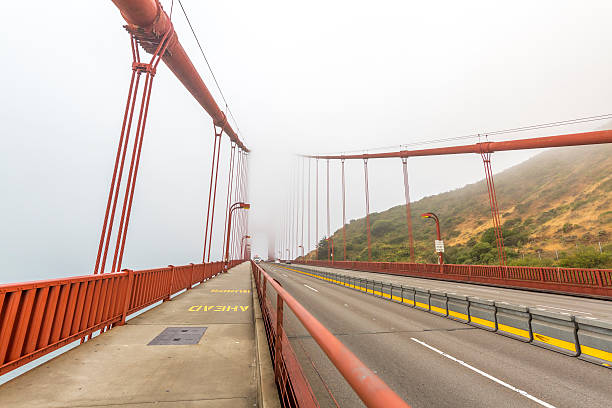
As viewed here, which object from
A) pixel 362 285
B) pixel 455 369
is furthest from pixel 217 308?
pixel 362 285

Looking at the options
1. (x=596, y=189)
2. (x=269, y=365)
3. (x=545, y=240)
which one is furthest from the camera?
(x=596, y=189)

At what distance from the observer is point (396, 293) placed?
44.0 ft

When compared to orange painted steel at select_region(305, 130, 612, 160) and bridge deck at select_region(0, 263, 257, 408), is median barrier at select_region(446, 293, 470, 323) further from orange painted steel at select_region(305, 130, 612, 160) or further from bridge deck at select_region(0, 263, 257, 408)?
orange painted steel at select_region(305, 130, 612, 160)

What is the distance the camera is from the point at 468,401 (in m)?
3.93

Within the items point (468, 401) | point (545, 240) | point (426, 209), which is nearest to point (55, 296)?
point (468, 401)

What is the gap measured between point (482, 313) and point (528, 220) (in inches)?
2308

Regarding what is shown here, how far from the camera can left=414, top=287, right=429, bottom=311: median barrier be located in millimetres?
10891

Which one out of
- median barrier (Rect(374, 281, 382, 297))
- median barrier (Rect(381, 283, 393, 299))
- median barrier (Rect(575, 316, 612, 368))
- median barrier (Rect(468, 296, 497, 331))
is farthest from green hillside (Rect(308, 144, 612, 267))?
median barrier (Rect(575, 316, 612, 368))

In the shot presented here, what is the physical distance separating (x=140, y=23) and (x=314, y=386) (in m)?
17.0

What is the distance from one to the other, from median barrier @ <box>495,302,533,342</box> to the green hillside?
81.5 feet

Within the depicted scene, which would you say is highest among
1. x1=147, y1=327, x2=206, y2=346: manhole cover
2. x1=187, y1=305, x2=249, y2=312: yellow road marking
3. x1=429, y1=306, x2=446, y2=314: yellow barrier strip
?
x1=187, y1=305, x2=249, y2=312: yellow road marking

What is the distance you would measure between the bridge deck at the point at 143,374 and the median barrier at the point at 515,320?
676 cm

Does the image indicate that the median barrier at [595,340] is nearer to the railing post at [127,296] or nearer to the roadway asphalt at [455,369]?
the roadway asphalt at [455,369]

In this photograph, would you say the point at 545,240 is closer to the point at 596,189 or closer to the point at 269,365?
the point at 596,189
